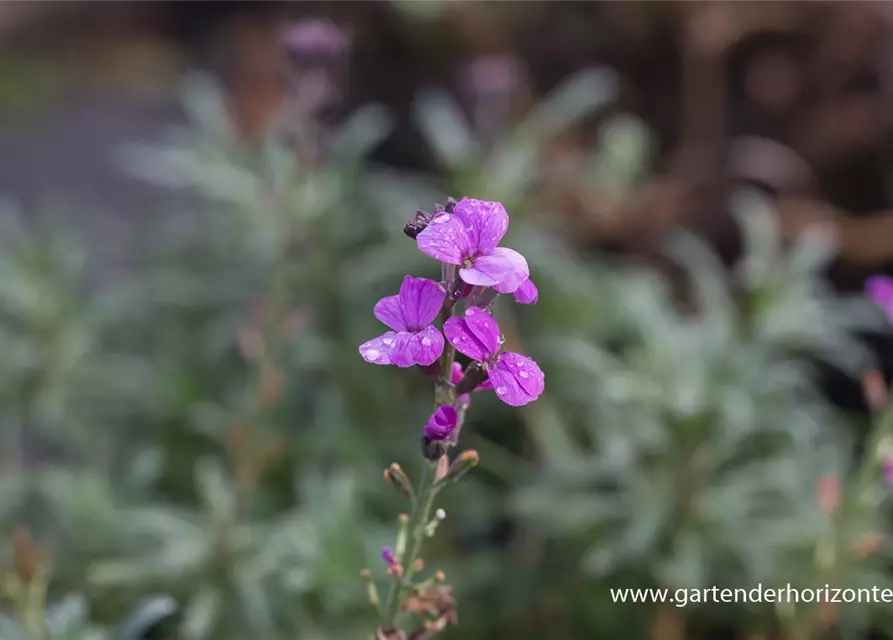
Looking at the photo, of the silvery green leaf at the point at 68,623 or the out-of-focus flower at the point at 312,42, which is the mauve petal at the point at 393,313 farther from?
the out-of-focus flower at the point at 312,42

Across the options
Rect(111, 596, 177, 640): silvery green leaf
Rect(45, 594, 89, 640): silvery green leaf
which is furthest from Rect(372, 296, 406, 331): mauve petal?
Rect(45, 594, 89, 640): silvery green leaf

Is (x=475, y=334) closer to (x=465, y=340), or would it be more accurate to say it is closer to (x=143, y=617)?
(x=465, y=340)

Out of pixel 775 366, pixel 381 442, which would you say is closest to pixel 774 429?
pixel 775 366

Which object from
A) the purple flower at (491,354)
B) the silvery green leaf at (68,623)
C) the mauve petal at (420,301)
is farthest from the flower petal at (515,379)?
the silvery green leaf at (68,623)

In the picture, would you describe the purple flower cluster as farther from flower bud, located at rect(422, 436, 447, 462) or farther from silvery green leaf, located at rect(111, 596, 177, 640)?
silvery green leaf, located at rect(111, 596, 177, 640)

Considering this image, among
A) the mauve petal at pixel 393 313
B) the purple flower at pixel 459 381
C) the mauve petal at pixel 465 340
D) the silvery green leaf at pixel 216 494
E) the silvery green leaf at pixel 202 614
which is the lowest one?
the silvery green leaf at pixel 202 614

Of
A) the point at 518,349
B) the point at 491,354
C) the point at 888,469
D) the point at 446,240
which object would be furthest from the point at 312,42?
the point at 888,469

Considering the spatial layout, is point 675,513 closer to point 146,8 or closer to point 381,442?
point 381,442
